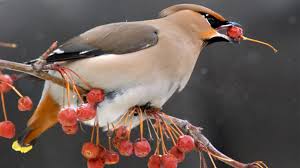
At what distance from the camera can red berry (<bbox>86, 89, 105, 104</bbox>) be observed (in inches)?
77.7

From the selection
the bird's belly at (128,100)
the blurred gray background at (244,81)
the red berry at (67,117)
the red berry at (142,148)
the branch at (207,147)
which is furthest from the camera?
the blurred gray background at (244,81)

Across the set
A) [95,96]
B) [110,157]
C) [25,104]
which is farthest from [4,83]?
[110,157]

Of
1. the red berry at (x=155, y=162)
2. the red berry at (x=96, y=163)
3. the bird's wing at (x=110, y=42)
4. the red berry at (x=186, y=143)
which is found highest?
the bird's wing at (x=110, y=42)

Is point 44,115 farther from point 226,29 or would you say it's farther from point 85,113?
point 226,29

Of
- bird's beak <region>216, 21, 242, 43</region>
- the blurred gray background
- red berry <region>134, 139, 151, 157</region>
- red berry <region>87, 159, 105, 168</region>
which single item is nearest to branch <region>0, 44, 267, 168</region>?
red berry <region>134, 139, 151, 157</region>

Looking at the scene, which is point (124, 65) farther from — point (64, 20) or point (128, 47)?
point (64, 20)

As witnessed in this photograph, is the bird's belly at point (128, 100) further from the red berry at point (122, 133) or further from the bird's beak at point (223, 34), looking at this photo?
the bird's beak at point (223, 34)

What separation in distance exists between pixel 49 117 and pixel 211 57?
426cm

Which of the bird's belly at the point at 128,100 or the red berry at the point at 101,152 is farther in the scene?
the bird's belly at the point at 128,100

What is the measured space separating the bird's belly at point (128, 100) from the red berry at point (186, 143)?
0.30m

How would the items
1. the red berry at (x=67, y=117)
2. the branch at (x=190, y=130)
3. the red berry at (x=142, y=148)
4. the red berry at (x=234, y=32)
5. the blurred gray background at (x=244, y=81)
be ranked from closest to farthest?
the branch at (x=190, y=130) → the red berry at (x=67, y=117) → the red berry at (x=142, y=148) → the red berry at (x=234, y=32) → the blurred gray background at (x=244, y=81)

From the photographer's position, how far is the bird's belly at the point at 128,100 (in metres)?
2.19

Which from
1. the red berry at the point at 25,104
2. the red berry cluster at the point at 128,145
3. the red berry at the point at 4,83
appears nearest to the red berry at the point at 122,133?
the red berry cluster at the point at 128,145

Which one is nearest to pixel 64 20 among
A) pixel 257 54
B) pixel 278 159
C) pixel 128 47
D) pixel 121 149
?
pixel 257 54
